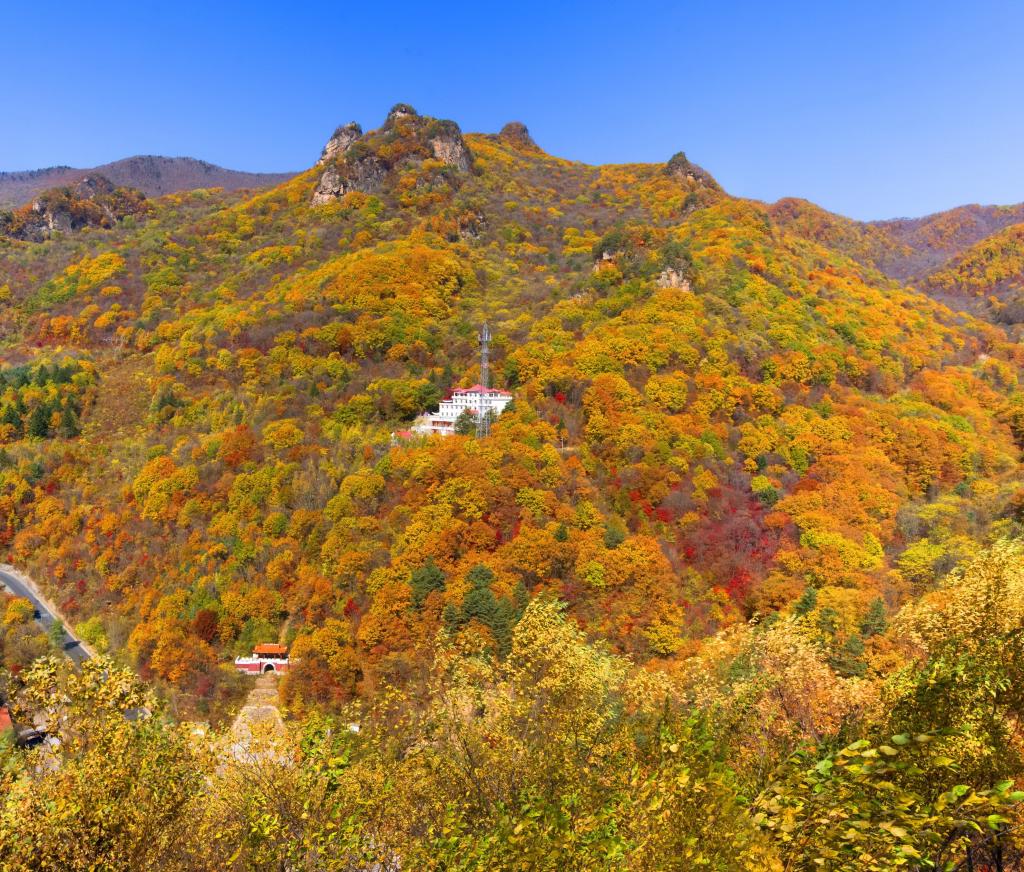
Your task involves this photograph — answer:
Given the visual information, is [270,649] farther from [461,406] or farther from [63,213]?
[63,213]

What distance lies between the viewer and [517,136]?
14575cm

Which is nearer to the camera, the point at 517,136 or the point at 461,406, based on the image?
the point at 461,406

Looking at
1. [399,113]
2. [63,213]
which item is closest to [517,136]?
[399,113]

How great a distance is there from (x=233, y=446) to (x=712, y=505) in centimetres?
3795

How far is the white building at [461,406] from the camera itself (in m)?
51.7

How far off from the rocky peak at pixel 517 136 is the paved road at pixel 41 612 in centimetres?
13008

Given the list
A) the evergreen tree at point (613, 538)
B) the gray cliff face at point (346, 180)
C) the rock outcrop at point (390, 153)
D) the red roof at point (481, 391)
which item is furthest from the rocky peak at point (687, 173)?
the evergreen tree at point (613, 538)

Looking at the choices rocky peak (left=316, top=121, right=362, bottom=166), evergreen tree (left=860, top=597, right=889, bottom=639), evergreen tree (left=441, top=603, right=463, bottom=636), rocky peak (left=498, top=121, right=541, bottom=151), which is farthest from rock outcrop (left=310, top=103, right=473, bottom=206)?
evergreen tree (left=860, top=597, right=889, bottom=639)

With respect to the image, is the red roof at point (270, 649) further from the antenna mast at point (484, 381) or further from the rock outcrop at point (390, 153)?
the rock outcrop at point (390, 153)

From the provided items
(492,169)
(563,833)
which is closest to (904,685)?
(563,833)

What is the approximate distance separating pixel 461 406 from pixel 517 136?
384 feet

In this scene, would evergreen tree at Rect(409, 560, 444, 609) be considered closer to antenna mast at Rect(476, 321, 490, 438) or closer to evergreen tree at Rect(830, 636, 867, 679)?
antenna mast at Rect(476, 321, 490, 438)

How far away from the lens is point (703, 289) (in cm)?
6294

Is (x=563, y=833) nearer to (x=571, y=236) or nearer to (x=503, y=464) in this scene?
(x=503, y=464)
